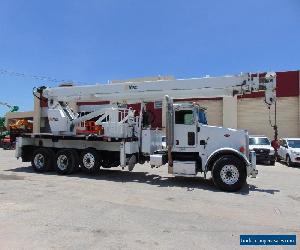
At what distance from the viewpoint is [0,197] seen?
30.8 ft

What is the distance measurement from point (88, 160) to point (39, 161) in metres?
2.53

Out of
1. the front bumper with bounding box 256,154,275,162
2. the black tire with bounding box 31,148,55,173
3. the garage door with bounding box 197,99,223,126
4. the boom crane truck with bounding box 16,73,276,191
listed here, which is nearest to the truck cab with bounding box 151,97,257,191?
the boom crane truck with bounding box 16,73,276,191

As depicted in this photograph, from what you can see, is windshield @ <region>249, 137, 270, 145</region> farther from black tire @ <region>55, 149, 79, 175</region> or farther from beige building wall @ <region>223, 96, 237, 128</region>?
black tire @ <region>55, 149, 79, 175</region>

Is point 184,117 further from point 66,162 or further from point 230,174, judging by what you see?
point 66,162

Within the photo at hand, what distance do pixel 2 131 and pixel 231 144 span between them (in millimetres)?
41005

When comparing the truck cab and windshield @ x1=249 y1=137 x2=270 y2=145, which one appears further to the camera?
windshield @ x1=249 y1=137 x2=270 y2=145

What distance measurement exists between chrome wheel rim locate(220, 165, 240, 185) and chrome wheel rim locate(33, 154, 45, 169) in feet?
24.9

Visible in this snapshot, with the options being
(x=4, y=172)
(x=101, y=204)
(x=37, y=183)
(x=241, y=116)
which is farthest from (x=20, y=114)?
(x=101, y=204)

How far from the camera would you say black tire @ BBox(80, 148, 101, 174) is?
543 inches

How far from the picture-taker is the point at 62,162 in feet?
47.8

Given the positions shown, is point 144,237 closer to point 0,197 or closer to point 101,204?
point 101,204

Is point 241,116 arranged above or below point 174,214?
above

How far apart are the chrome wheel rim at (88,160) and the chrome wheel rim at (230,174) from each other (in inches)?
198

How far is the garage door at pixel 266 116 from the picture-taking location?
106 feet
